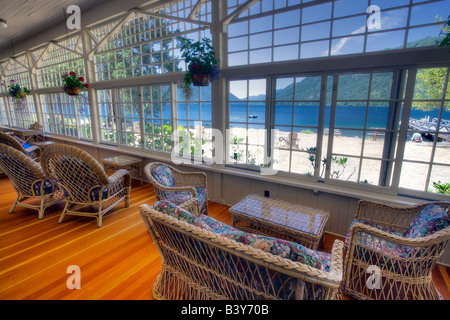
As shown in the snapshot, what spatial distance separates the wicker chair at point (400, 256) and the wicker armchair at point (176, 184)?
5.44ft

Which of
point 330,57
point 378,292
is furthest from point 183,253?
point 330,57

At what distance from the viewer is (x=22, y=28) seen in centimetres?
581

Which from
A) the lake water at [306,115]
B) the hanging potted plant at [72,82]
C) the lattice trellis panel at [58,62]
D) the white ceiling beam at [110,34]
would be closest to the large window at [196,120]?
the lake water at [306,115]

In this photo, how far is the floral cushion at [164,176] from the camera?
2754 mm

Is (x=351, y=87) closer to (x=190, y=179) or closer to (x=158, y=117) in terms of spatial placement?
(x=190, y=179)

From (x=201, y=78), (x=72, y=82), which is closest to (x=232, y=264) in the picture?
(x=201, y=78)

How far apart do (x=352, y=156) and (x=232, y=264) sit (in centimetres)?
206

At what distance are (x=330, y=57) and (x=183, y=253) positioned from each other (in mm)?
2475

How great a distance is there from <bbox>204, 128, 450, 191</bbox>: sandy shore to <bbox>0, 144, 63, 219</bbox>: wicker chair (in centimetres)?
269

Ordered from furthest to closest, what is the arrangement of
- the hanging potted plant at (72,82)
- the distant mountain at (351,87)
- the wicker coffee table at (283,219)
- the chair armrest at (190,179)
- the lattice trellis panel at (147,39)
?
the hanging potted plant at (72,82) < the lattice trellis panel at (147,39) < the chair armrest at (190,179) < the distant mountain at (351,87) < the wicker coffee table at (283,219)

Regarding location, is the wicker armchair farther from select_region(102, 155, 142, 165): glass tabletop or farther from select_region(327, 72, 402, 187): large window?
select_region(327, 72, 402, 187): large window

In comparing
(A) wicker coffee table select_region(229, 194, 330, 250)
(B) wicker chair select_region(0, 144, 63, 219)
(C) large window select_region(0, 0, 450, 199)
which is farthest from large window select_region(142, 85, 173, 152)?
(A) wicker coffee table select_region(229, 194, 330, 250)

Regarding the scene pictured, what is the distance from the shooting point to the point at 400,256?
1681mm

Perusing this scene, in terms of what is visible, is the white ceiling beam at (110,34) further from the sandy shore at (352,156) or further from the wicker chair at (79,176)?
the sandy shore at (352,156)
